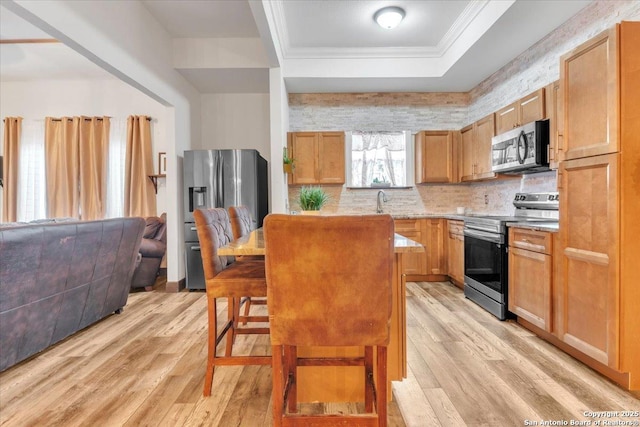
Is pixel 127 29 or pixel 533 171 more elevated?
pixel 127 29

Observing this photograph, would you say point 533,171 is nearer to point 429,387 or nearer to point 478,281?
point 478,281

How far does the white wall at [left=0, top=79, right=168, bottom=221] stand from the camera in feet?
16.1

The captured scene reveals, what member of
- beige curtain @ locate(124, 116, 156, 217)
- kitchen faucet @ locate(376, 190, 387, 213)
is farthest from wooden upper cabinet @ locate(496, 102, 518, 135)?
beige curtain @ locate(124, 116, 156, 217)

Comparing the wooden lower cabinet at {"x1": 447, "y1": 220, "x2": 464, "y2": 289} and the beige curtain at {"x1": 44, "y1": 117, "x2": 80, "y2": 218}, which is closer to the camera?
the wooden lower cabinet at {"x1": 447, "y1": 220, "x2": 464, "y2": 289}

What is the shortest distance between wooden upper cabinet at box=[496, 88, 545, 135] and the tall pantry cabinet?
775 mm

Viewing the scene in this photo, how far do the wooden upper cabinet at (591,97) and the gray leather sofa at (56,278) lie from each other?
3.56 metres

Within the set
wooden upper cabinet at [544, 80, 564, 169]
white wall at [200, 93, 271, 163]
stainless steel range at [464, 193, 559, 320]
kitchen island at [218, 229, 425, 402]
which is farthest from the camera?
white wall at [200, 93, 271, 163]

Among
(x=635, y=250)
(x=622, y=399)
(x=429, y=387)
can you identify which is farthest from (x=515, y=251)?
(x=429, y=387)

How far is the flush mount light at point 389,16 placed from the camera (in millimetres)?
3145

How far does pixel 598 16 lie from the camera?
2.52 m

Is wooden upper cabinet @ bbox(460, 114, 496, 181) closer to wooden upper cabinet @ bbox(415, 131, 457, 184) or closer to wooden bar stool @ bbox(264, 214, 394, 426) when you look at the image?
wooden upper cabinet @ bbox(415, 131, 457, 184)

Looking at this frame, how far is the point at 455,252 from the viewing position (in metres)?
3.86

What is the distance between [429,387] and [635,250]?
54.4 inches

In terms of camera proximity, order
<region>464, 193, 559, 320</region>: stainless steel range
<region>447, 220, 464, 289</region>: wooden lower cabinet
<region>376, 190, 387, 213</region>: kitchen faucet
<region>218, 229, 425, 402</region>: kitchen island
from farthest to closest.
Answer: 1. <region>376, 190, 387, 213</region>: kitchen faucet
2. <region>447, 220, 464, 289</region>: wooden lower cabinet
3. <region>464, 193, 559, 320</region>: stainless steel range
4. <region>218, 229, 425, 402</region>: kitchen island
